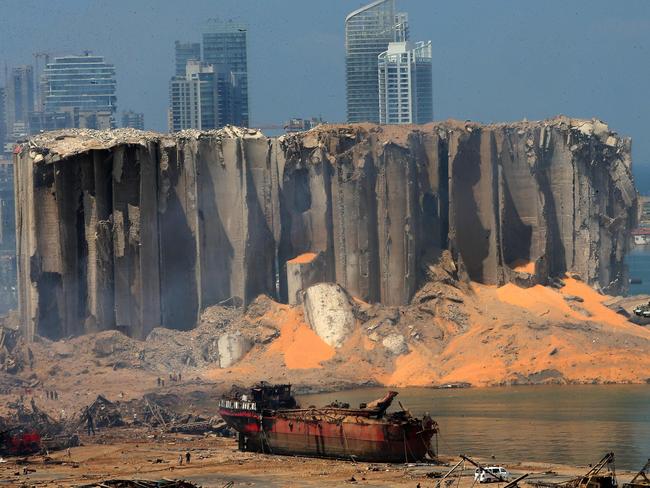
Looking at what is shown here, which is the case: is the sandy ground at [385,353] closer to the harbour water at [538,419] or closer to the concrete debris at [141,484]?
the harbour water at [538,419]

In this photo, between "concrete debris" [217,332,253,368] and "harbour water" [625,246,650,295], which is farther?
"harbour water" [625,246,650,295]

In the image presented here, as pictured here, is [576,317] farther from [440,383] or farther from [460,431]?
[460,431]

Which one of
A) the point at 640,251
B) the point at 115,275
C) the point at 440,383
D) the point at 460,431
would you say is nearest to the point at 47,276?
the point at 115,275

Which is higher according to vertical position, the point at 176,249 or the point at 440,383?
the point at 176,249

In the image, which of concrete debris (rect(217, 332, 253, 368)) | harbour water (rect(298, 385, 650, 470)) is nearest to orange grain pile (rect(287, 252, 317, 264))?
concrete debris (rect(217, 332, 253, 368))

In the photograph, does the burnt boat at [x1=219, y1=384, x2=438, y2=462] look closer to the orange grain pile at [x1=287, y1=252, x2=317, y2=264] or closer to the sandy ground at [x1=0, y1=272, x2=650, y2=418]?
the sandy ground at [x1=0, y1=272, x2=650, y2=418]

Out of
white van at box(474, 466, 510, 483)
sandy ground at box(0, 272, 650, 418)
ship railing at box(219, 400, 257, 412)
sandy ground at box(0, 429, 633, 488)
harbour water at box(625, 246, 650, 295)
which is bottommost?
sandy ground at box(0, 429, 633, 488)
